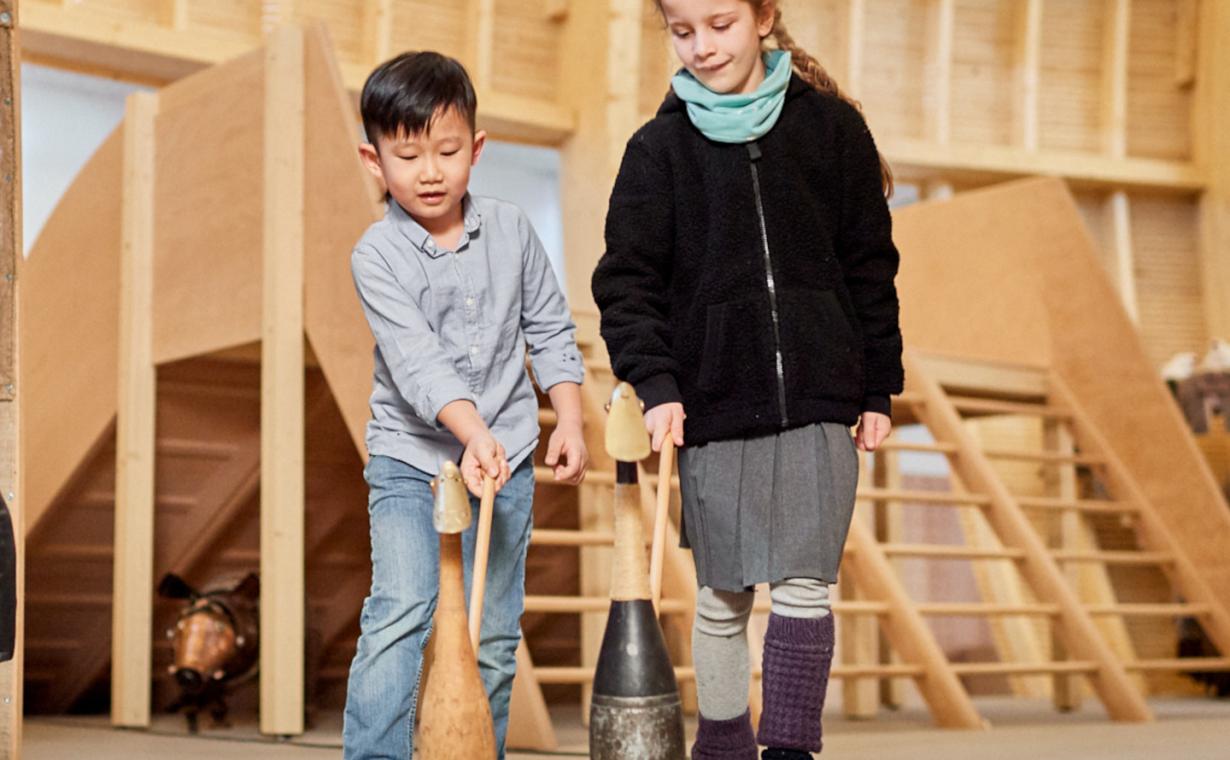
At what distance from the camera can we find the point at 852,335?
2080mm

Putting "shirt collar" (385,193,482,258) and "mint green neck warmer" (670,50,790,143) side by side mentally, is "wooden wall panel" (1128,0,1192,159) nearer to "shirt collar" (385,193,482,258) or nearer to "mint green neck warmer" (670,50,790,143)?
"mint green neck warmer" (670,50,790,143)

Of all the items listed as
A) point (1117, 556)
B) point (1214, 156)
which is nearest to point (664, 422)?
point (1117, 556)

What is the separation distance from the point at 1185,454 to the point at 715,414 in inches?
137

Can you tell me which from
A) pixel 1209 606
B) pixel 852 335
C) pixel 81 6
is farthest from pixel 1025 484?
pixel 852 335

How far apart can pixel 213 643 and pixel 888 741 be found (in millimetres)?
1793

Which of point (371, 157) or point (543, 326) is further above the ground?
point (371, 157)

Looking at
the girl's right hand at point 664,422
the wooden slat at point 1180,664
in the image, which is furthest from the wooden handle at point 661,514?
the wooden slat at point 1180,664

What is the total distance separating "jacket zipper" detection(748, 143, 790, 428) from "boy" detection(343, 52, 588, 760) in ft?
0.92

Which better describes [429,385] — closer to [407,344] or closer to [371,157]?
[407,344]

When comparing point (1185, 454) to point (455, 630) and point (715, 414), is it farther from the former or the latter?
point (455, 630)

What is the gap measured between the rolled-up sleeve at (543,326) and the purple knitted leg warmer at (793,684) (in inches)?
18.8

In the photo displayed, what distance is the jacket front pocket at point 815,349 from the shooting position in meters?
2.04

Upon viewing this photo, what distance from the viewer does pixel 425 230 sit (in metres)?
2.14

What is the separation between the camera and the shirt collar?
2.12 metres
